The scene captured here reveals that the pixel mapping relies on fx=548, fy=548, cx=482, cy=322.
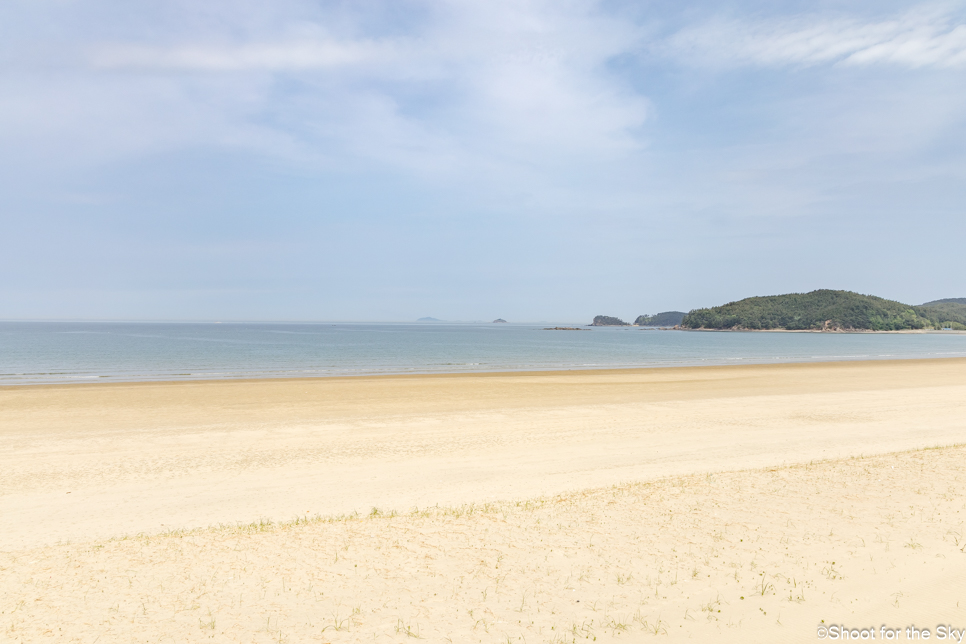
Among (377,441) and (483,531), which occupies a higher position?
(483,531)

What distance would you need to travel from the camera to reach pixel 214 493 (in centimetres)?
988

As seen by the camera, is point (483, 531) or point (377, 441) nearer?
point (483, 531)

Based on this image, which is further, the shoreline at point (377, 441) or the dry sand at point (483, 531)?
the shoreline at point (377, 441)

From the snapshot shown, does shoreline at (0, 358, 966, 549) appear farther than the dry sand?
Yes

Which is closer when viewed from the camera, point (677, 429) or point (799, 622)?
point (799, 622)

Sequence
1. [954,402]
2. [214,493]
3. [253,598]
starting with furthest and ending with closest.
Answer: [954,402] → [214,493] → [253,598]

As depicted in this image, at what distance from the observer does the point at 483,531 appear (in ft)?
23.0

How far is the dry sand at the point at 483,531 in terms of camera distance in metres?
4.98

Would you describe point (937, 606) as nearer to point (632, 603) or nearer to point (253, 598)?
point (632, 603)

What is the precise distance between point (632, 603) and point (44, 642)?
16.7 feet

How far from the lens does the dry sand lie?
4.98 metres

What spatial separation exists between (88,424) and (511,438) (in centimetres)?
1356

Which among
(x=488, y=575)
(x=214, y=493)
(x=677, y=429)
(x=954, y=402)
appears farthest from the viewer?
(x=954, y=402)

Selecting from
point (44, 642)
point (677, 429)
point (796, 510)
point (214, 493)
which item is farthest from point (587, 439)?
point (44, 642)
